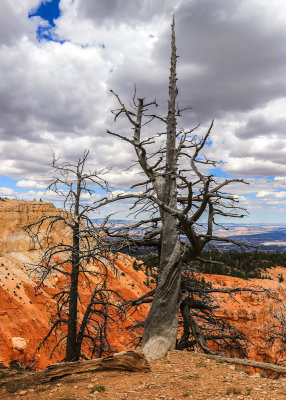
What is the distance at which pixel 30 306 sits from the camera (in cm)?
2730

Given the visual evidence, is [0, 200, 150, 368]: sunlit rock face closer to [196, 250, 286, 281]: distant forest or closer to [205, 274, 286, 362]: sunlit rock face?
[205, 274, 286, 362]: sunlit rock face

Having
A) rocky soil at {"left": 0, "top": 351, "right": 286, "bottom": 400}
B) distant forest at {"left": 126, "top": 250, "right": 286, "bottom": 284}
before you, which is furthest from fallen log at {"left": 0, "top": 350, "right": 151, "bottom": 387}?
distant forest at {"left": 126, "top": 250, "right": 286, "bottom": 284}

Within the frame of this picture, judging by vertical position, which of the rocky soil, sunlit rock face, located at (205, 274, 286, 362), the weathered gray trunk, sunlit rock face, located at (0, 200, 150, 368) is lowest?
sunlit rock face, located at (205, 274, 286, 362)

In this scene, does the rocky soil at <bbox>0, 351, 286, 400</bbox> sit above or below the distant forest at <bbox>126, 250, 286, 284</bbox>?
above

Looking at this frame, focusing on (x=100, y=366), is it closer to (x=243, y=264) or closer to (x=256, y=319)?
(x=256, y=319)

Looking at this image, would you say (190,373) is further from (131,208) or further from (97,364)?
(131,208)

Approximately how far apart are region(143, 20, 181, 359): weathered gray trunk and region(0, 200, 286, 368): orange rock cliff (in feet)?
47.2

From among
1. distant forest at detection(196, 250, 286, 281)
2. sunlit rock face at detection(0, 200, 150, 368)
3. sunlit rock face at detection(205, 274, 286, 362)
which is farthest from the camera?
distant forest at detection(196, 250, 286, 281)

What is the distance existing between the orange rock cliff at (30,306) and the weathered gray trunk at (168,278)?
14374 millimetres

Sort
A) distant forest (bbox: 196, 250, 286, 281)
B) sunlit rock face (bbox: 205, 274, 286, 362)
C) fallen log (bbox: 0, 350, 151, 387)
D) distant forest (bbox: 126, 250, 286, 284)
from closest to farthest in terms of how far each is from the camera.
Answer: fallen log (bbox: 0, 350, 151, 387) < sunlit rock face (bbox: 205, 274, 286, 362) < distant forest (bbox: 126, 250, 286, 284) < distant forest (bbox: 196, 250, 286, 281)

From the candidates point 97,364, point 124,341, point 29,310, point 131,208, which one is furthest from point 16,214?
point 97,364

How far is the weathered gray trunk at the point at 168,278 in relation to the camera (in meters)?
7.73

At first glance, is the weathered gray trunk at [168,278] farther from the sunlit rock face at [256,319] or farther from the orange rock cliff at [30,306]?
the sunlit rock face at [256,319]

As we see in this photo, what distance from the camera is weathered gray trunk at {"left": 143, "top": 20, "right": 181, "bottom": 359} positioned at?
7.73m
